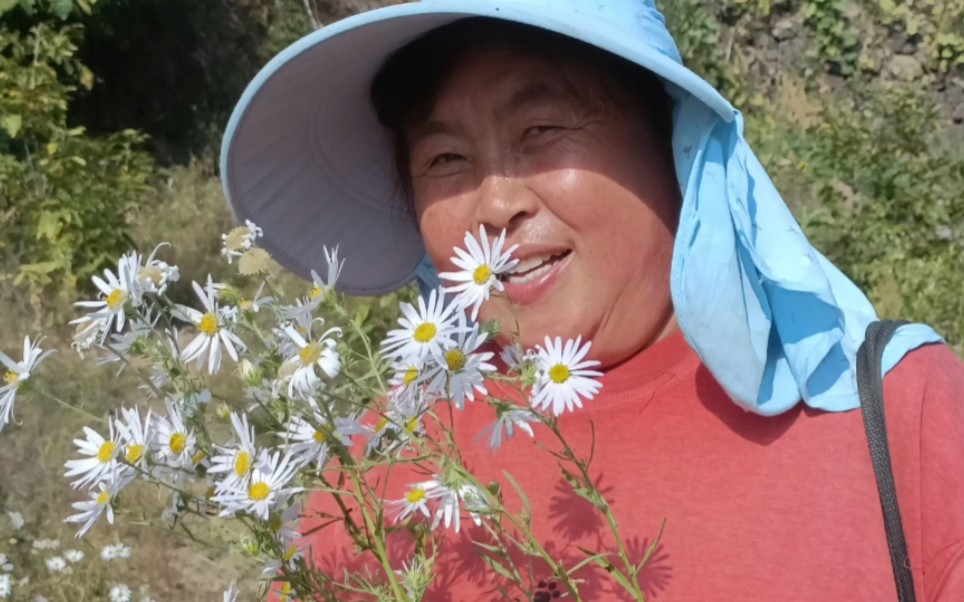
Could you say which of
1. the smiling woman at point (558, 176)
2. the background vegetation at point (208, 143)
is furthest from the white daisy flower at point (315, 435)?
the background vegetation at point (208, 143)

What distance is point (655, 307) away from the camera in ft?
3.62

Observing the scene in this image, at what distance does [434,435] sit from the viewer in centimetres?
107

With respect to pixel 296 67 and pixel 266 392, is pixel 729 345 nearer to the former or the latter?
pixel 266 392

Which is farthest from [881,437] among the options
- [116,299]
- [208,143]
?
[208,143]

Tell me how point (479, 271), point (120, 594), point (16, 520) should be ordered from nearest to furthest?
point (479, 271), point (120, 594), point (16, 520)

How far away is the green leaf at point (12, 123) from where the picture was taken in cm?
372

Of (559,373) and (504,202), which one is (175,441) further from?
(504,202)

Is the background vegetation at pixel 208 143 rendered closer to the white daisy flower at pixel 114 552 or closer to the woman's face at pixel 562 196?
the white daisy flower at pixel 114 552

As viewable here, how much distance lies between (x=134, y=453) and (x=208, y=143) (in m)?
4.81

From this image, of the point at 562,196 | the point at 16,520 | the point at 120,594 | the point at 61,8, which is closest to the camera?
the point at 562,196

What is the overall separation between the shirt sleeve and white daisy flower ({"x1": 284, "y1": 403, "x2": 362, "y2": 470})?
48 centimetres

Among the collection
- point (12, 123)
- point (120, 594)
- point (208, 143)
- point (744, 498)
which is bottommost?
point (208, 143)

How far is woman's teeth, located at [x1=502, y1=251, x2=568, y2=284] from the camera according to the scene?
1078 millimetres

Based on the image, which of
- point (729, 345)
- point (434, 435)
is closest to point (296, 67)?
point (434, 435)
